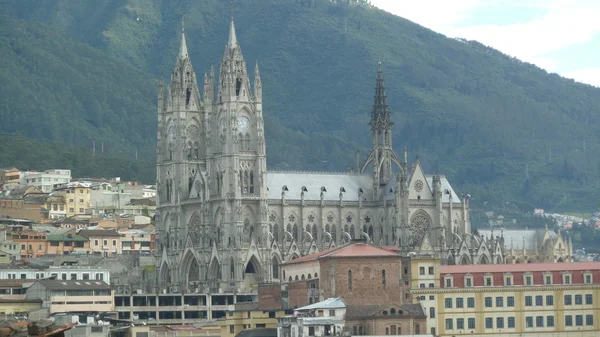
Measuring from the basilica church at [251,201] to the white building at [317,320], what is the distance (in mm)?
45657

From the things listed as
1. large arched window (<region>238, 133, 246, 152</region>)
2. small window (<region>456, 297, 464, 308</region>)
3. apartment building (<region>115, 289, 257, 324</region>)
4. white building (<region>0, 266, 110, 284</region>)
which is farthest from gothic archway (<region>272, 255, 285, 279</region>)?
small window (<region>456, 297, 464, 308</region>)

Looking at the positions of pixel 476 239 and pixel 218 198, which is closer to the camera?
pixel 218 198

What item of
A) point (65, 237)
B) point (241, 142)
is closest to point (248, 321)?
point (241, 142)

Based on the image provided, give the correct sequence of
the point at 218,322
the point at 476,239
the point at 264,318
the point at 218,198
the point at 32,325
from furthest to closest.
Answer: the point at 476,239, the point at 218,198, the point at 218,322, the point at 264,318, the point at 32,325

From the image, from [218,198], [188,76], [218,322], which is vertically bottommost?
[218,322]

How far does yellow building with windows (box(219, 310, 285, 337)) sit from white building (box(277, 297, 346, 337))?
403 cm

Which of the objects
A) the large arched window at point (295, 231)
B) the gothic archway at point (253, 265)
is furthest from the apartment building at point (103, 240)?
the gothic archway at point (253, 265)

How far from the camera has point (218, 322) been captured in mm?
133375

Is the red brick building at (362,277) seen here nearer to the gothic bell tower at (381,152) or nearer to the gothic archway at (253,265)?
the gothic archway at (253,265)

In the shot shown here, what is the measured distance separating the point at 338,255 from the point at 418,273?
23.3 feet

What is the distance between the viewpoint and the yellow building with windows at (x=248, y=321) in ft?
405

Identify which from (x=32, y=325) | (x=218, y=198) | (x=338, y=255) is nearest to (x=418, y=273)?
(x=338, y=255)

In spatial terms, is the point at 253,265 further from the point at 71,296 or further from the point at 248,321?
the point at 248,321

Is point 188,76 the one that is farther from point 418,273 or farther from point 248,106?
point 418,273
